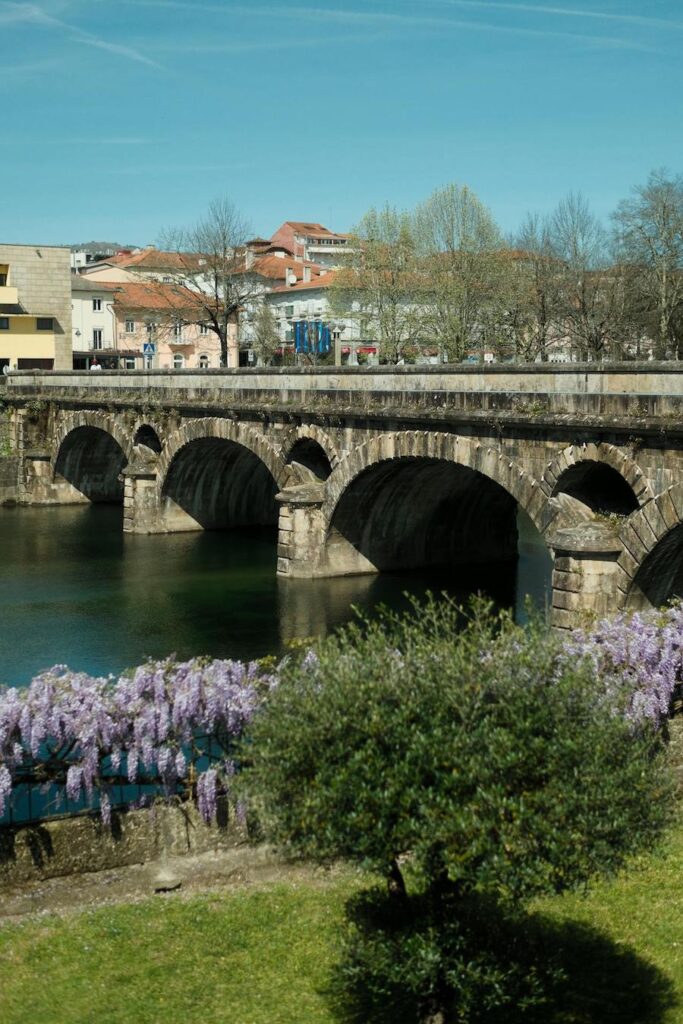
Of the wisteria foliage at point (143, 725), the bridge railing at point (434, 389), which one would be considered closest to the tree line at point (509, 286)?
the bridge railing at point (434, 389)

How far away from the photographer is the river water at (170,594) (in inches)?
1266

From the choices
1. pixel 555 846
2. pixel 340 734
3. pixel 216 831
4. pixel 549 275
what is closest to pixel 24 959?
pixel 216 831

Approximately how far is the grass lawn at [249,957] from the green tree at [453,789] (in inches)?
37.8

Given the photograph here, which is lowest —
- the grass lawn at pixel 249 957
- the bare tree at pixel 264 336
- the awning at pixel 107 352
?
the grass lawn at pixel 249 957

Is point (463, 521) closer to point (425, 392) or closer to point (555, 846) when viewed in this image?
point (425, 392)

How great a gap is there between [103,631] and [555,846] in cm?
2409

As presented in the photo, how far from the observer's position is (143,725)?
17.5 metres

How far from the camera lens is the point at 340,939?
46.8ft

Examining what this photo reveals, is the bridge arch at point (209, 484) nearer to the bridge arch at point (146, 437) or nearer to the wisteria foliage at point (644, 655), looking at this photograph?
the bridge arch at point (146, 437)

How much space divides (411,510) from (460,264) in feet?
108

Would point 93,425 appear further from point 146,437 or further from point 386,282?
point 386,282

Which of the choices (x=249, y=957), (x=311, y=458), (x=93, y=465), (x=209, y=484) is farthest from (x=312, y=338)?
(x=249, y=957)

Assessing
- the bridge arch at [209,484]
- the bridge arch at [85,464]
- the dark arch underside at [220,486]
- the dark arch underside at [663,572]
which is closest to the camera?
the dark arch underside at [663,572]

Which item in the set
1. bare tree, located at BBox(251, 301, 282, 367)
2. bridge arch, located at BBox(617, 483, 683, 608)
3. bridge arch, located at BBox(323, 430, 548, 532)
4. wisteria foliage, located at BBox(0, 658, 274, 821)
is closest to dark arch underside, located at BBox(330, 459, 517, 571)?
bridge arch, located at BBox(323, 430, 548, 532)
